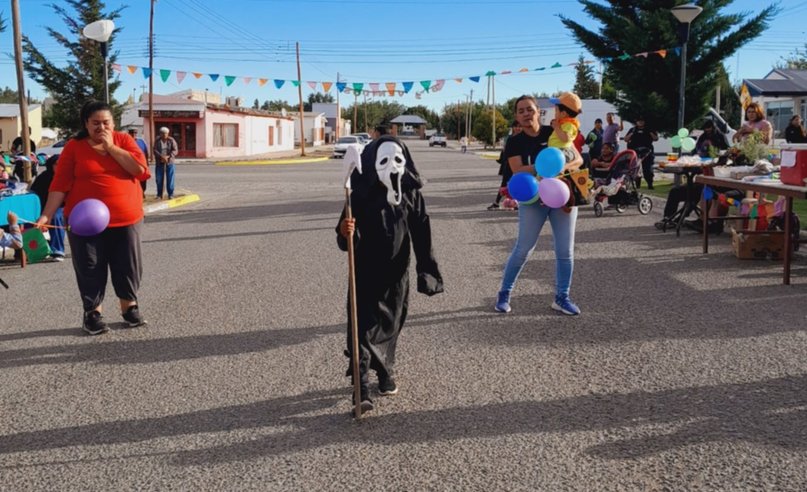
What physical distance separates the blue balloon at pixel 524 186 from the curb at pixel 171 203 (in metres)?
12.0

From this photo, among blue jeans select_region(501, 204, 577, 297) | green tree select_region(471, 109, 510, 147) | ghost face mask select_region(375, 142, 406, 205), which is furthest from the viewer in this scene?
green tree select_region(471, 109, 510, 147)

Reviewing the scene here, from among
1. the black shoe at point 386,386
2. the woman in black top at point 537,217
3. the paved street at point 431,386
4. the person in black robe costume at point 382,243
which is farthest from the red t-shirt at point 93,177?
the woman in black top at point 537,217

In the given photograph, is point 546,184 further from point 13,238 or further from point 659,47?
point 659,47

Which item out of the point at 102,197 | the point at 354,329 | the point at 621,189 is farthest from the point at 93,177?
the point at 621,189

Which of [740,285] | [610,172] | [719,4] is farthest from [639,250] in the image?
[719,4]

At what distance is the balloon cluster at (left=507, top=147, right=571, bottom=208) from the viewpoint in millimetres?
6336

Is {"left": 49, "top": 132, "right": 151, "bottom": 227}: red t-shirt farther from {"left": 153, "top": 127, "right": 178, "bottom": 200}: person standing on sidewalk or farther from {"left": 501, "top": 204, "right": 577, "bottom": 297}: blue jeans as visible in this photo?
{"left": 153, "top": 127, "right": 178, "bottom": 200}: person standing on sidewalk

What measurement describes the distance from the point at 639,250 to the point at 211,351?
6.54 m

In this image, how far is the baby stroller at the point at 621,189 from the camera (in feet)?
48.4

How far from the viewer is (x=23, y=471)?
12.3 feet

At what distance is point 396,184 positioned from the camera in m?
4.57

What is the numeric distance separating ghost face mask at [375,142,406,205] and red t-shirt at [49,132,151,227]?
8.91ft

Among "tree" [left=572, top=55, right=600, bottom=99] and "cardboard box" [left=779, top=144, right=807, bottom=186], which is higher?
"tree" [left=572, top=55, right=600, bottom=99]

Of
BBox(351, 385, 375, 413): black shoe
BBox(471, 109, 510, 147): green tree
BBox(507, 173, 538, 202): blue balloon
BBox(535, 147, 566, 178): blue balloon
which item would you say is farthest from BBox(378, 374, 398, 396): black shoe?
BBox(471, 109, 510, 147): green tree
